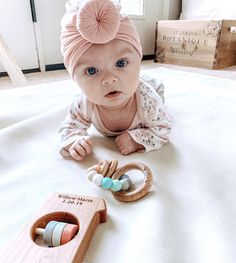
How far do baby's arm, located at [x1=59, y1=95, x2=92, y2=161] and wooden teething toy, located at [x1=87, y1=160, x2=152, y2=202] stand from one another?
7 centimetres

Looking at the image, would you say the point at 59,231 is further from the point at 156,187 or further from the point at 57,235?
the point at 156,187

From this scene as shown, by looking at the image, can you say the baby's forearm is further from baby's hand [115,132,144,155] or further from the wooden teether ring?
the wooden teether ring

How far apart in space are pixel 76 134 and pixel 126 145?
0.38 ft

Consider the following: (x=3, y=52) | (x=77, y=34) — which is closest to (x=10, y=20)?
(x=3, y=52)

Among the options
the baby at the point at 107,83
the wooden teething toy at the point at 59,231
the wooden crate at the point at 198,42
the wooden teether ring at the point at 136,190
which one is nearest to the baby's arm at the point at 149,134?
the baby at the point at 107,83

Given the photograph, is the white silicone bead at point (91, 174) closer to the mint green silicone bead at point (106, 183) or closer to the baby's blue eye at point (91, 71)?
the mint green silicone bead at point (106, 183)

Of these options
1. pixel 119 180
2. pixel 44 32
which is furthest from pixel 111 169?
pixel 44 32

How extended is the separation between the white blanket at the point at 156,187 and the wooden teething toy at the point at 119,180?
1 cm

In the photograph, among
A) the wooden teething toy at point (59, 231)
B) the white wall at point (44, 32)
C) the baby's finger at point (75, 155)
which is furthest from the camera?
the white wall at point (44, 32)

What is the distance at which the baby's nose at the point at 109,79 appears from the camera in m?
0.45

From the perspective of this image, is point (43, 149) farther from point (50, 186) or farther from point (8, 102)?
point (8, 102)

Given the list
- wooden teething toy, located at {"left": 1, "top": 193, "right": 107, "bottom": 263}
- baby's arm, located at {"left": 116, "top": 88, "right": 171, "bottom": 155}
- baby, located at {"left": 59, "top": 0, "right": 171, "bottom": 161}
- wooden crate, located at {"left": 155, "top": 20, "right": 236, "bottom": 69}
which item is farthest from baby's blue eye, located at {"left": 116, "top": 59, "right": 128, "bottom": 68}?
wooden crate, located at {"left": 155, "top": 20, "right": 236, "bottom": 69}

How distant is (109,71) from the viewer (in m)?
0.46

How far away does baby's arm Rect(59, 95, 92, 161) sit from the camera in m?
0.52
